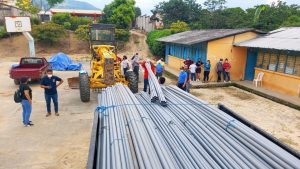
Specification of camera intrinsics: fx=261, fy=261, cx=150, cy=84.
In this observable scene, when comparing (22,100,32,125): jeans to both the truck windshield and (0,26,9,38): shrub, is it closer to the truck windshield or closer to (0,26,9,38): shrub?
the truck windshield

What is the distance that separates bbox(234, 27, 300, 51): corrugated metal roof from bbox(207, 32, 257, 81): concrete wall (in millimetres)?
537

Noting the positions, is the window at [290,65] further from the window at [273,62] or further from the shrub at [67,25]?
the shrub at [67,25]

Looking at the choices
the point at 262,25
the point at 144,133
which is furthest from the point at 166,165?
the point at 262,25

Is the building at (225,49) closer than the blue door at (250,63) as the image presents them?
Yes

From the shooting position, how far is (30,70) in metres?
13.2

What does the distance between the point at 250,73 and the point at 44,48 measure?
22937mm

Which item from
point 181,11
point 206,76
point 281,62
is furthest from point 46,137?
point 181,11

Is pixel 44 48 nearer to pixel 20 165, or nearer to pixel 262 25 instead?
pixel 262 25

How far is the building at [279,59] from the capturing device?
11.3 m

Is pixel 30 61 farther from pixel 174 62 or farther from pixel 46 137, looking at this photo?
pixel 174 62

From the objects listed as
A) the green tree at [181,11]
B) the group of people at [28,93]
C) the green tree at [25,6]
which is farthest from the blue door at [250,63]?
the green tree at [25,6]

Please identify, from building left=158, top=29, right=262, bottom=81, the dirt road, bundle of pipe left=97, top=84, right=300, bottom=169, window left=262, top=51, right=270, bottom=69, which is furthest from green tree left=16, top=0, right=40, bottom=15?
bundle of pipe left=97, top=84, right=300, bottom=169

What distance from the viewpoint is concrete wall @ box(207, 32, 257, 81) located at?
47.0ft

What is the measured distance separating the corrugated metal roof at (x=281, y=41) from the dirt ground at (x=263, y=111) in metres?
2.34
